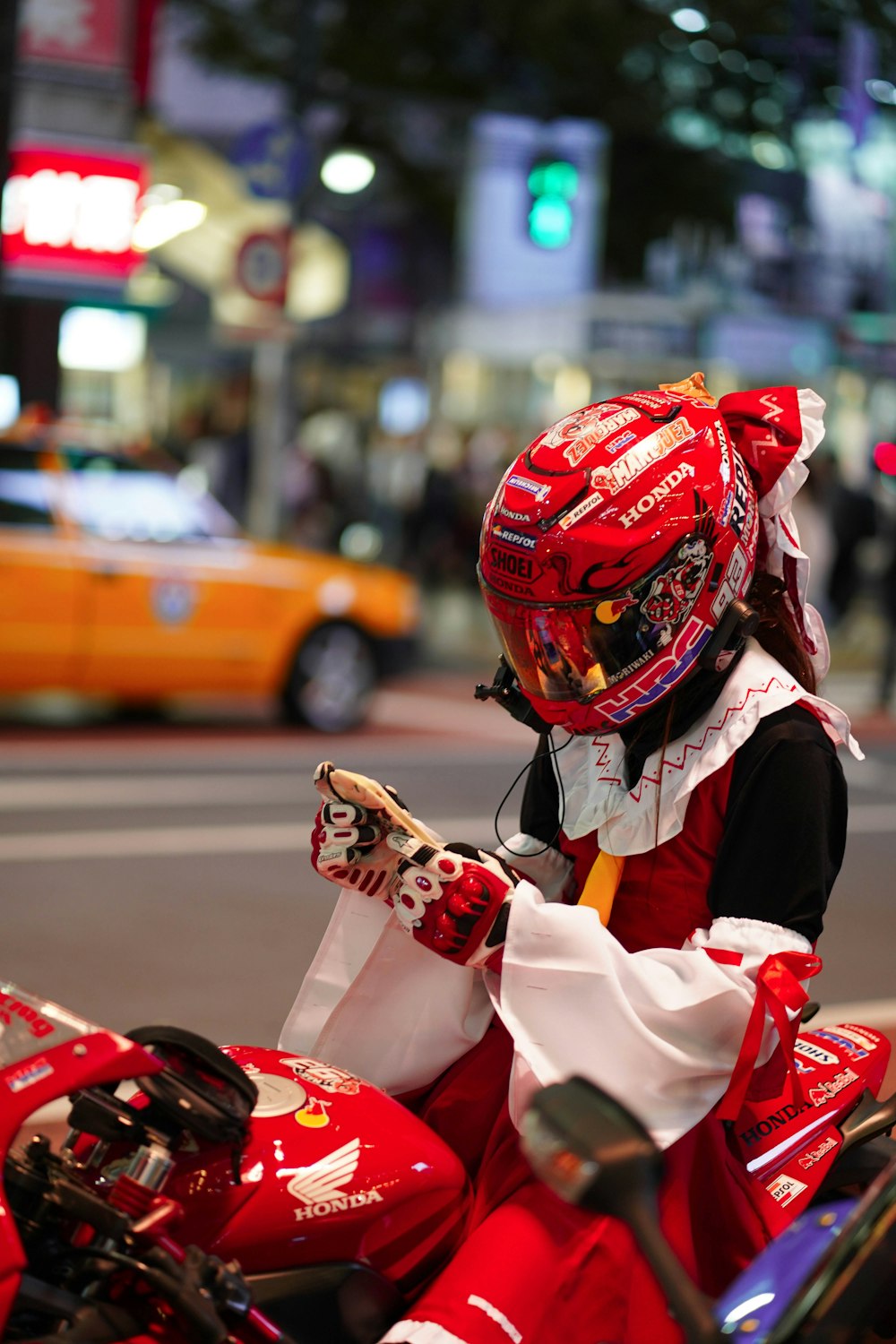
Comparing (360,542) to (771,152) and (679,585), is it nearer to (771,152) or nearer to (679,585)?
(771,152)

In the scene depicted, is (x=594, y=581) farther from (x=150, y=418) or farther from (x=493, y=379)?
(x=150, y=418)

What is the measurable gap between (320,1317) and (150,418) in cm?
3141

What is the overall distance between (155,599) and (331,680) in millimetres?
1584

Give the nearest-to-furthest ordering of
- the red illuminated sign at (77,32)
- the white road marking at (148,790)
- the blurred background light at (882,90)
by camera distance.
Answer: the white road marking at (148,790) → the blurred background light at (882,90) → the red illuminated sign at (77,32)

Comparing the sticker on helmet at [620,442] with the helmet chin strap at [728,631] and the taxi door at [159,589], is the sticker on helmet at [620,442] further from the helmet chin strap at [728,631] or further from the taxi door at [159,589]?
the taxi door at [159,589]

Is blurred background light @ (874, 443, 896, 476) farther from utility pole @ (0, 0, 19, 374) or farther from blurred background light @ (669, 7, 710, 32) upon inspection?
blurred background light @ (669, 7, 710, 32)

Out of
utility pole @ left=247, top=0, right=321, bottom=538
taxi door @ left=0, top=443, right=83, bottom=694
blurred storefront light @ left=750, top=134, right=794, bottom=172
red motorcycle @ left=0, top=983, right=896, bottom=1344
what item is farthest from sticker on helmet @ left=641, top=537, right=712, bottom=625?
blurred storefront light @ left=750, top=134, right=794, bottom=172

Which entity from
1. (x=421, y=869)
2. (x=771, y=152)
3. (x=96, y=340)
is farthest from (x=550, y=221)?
(x=421, y=869)

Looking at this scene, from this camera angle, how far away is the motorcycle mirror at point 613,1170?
60.3 inches

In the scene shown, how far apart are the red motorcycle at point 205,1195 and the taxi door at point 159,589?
28.4 feet

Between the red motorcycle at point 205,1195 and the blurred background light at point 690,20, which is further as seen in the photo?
the blurred background light at point 690,20

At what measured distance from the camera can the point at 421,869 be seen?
229cm

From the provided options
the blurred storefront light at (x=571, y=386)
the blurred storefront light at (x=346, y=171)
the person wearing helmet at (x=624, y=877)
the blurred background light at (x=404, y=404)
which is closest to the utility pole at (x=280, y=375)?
the blurred storefront light at (x=346, y=171)

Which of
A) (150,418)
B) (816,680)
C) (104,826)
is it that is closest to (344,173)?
(104,826)
